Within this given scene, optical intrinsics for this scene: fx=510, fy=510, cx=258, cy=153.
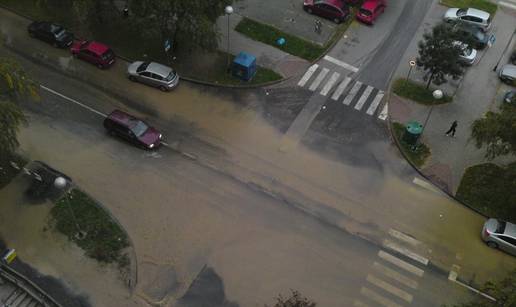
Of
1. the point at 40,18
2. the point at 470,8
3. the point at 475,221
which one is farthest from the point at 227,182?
the point at 470,8

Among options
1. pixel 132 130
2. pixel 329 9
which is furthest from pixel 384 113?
pixel 132 130

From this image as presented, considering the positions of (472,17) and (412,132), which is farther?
(472,17)

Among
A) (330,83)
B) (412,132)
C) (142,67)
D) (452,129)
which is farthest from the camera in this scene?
(330,83)

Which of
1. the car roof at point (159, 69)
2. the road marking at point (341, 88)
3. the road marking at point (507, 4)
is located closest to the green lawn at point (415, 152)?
the road marking at point (341, 88)

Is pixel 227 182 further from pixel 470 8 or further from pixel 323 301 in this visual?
pixel 470 8

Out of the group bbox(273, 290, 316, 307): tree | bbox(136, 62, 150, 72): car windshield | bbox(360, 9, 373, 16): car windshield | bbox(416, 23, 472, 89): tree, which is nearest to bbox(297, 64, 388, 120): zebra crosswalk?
bbox(416, 23, 472, 89): tree

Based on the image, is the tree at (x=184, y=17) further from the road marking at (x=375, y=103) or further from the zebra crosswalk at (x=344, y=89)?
the road marking at (x=375, y=103)

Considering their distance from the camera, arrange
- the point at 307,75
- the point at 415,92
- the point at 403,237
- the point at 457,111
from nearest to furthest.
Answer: the point at 403,237 < the point at 457,111 < the point at 415,92 < the point at 307,75

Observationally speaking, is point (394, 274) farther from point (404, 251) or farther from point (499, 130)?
point (499, 130)
